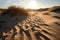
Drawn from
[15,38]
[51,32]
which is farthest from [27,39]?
[51,32]

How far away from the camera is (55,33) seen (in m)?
4.57

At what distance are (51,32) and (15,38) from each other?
1.02m

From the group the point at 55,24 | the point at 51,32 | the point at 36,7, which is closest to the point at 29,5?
the point at 36,7

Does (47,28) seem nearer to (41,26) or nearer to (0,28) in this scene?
(41,26)

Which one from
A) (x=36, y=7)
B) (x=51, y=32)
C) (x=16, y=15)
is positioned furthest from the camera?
(x=36, y=7)

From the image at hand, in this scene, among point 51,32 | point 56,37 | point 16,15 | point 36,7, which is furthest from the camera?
point 36,7

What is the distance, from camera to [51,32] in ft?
15.4

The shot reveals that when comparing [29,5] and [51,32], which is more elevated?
[29,5]

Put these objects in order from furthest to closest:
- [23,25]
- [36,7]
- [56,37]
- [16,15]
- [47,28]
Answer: [36,7], [16,15], [23,25], [47,28], [56,37]

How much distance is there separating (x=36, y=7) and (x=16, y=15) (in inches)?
76.6

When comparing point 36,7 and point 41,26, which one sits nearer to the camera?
point 41,26

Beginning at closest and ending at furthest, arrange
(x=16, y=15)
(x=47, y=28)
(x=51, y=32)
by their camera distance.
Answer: (x=51, y=32)
(x=47, y=28)
(x=16, y=15)

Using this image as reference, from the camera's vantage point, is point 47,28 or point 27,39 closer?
point 27,39

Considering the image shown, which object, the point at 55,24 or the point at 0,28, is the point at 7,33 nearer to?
the point at 0,28
